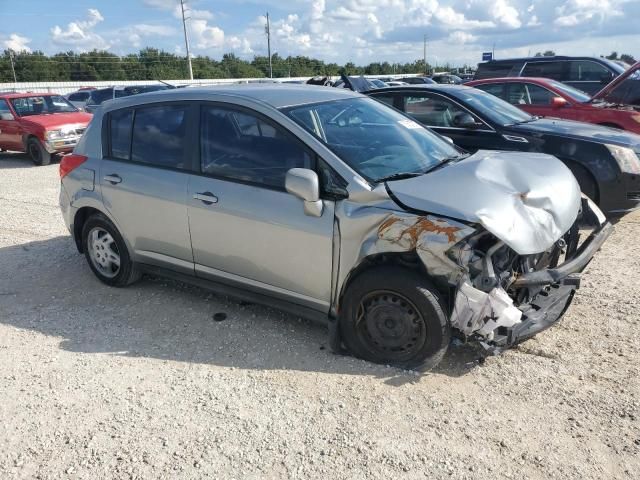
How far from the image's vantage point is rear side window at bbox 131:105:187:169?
418 cm

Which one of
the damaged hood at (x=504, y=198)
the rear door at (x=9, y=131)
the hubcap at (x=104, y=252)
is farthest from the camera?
the rear door at (x=9, y=131)

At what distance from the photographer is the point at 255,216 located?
12.1 feet

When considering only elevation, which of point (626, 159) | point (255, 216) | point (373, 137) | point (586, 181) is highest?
point (373, 137)

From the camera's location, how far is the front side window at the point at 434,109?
22.7ft

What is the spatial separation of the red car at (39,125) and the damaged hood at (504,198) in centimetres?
1122

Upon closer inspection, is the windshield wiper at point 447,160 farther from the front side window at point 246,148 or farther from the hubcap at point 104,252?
the hubcap at point 104,252

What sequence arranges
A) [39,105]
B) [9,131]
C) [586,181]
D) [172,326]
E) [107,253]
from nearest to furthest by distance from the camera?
[172,326], [107,253], [586,181], [9,131], [39,105]

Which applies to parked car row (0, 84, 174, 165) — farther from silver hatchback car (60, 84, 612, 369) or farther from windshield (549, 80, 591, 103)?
windshield (549, 80, 591, 103)

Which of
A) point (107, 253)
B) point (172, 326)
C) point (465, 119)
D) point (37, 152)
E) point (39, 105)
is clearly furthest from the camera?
point (39, 105)

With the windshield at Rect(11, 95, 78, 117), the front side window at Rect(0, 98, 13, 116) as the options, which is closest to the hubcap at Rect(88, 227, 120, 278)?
the windshield at Rect(11, 95, 78, 117)

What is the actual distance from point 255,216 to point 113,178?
1.63 meters

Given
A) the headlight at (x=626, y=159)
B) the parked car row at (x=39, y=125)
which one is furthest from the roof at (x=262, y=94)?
the parked car row at (x=39, y=125)

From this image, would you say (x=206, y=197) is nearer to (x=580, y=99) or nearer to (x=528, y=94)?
(x=528, y=94)

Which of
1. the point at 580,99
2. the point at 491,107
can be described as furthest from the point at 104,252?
the point at 580,99
